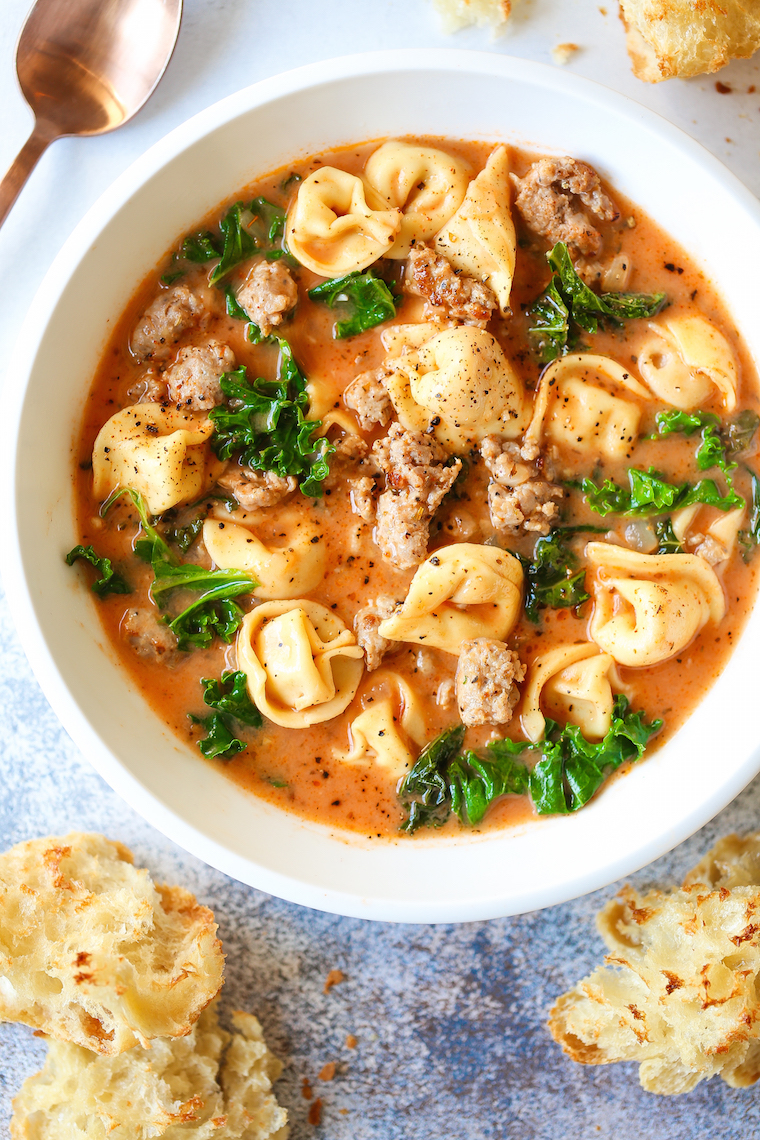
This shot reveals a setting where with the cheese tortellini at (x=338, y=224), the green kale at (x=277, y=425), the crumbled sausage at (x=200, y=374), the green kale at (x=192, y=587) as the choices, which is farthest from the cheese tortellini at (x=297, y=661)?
the cheese tortellini at (x=338, y=224)

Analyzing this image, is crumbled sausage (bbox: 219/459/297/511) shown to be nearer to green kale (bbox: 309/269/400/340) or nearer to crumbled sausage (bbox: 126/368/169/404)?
crumbled sausage (bbox: 126/368/169/404)

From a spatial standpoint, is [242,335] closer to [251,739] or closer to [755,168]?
[251,739]

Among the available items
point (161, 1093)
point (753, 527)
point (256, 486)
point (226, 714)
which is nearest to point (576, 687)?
point (753, 527)

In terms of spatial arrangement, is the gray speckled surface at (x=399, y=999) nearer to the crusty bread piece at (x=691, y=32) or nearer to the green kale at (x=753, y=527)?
the green kale at (x=753, y=527)

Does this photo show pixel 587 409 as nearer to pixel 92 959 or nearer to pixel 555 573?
pixel 555 573

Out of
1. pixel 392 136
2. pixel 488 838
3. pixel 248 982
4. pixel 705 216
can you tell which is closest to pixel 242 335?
pixel 392 136

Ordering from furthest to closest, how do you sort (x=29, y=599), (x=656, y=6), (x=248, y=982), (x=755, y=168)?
(x=248, y=982)
(x=755, y=168)
(x=656, y=6)
(x=29, y=599)
